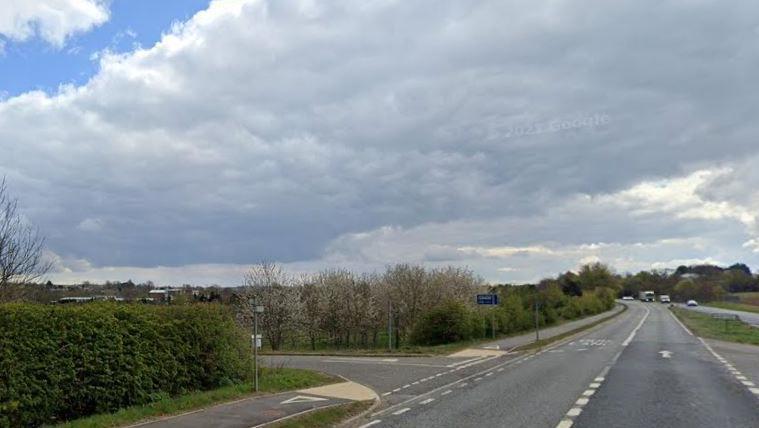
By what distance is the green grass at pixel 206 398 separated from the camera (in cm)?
1151

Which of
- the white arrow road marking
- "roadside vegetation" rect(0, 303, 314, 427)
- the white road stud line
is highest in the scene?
"roadside vegetation" rect(0, 303, 314, 427)

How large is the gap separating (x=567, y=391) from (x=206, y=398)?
8434 mm

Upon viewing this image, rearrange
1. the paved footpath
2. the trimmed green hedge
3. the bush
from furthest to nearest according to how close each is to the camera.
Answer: the bush < the paved footpath < the trimmed green hedge

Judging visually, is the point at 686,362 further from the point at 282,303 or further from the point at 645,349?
the point at 282,303

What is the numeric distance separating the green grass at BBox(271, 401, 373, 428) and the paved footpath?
0.35m

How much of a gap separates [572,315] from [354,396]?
67.9 meters

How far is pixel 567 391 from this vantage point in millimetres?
16516

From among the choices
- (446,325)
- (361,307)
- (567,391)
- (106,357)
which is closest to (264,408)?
(106,357)

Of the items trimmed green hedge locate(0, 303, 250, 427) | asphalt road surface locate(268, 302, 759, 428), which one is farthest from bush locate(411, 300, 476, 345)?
trimmed green hedge locate(0, 303, 250, 427)

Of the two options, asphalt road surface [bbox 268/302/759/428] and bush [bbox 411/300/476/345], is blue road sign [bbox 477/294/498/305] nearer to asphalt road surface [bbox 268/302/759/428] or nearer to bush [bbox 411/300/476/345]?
bush [bbox 411/300/476/345]

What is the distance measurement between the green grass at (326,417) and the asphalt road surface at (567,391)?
430 mm

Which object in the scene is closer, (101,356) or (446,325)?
(101,356)

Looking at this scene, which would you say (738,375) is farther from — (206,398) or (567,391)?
(206,398)

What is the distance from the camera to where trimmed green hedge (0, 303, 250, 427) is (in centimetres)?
1085
